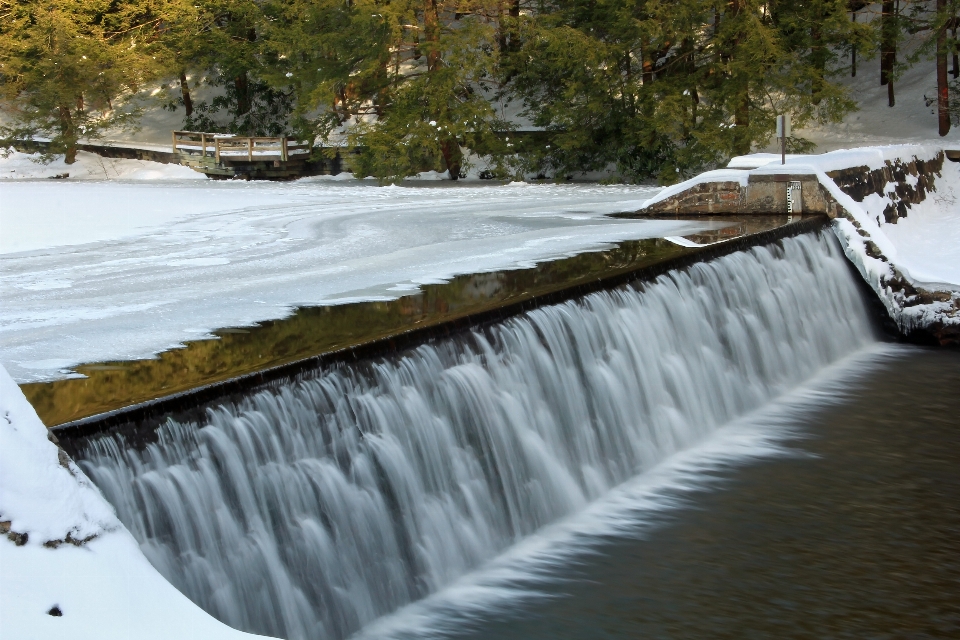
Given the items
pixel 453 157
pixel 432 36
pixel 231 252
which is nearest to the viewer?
Result: pixel 231 252

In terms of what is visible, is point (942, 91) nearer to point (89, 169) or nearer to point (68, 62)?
point (68, 62)

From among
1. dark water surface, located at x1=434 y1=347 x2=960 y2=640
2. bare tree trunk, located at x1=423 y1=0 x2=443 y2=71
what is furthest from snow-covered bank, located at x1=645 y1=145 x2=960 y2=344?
bare tree trunk, located at x1=423 y1=0 x2=443 y2=71

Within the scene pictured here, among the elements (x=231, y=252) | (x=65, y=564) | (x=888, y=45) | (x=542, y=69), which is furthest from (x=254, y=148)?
(x=65, y=564)

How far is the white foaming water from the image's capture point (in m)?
4.67

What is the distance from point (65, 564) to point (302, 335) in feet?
9.90

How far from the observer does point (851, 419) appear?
27.2 ft

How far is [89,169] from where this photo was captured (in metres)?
32.3

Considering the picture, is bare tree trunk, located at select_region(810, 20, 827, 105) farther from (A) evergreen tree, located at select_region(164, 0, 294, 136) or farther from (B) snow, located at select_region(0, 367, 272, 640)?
(B) snow, located at select_region(0, 367, 272, 640)

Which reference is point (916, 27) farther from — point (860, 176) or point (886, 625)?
point (886, 625)

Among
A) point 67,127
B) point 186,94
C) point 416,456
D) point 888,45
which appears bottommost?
point 416,456

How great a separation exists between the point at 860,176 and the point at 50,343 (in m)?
9.56

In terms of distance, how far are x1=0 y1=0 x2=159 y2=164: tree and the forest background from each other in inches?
2.4

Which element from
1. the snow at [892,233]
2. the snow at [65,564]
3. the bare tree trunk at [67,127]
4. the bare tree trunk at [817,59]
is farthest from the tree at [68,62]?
the snow at [65,564]

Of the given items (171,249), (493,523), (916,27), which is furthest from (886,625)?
(916,27)
